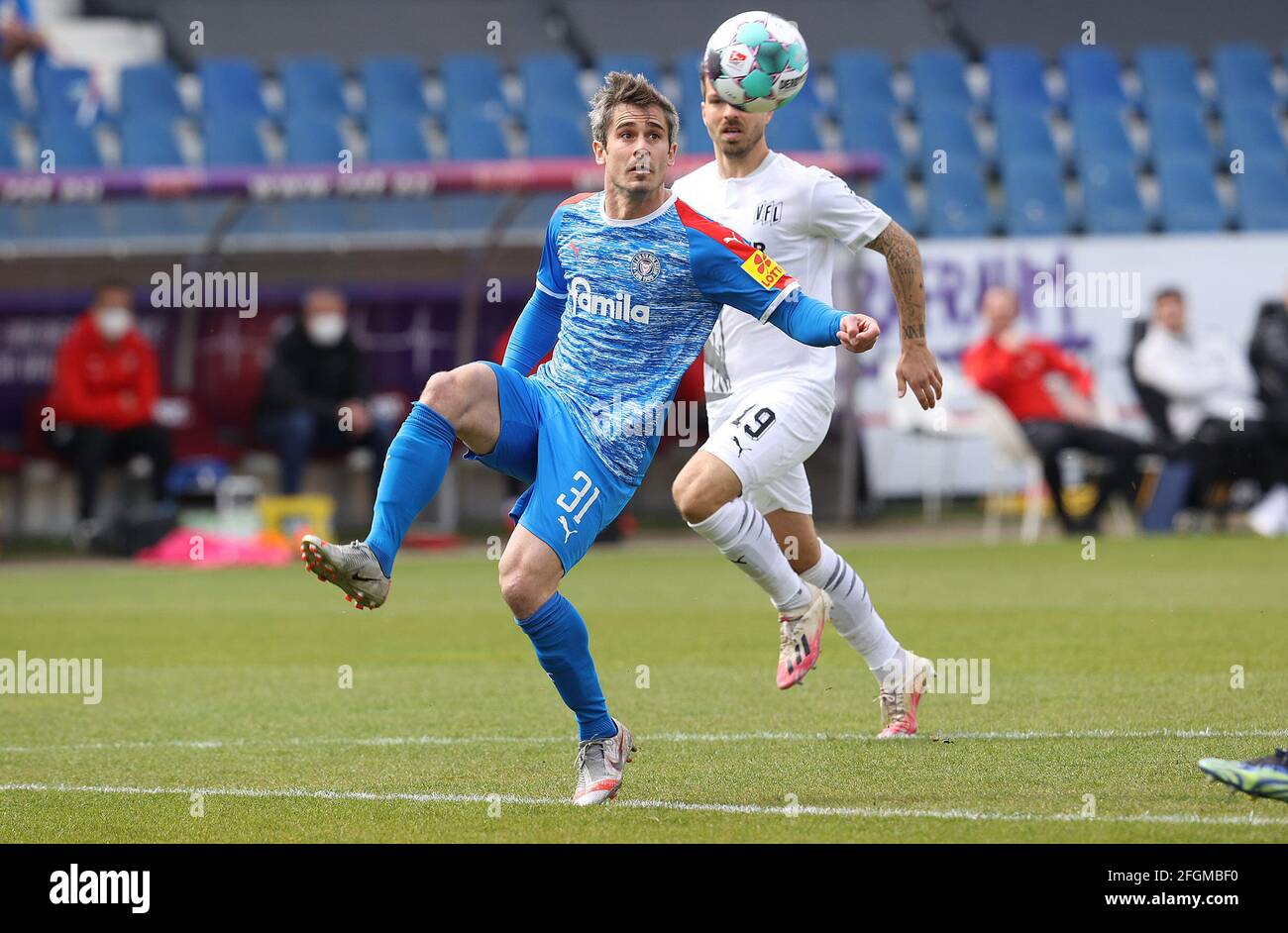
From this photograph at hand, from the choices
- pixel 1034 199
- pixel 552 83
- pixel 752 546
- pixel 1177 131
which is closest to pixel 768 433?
pixel 752 546

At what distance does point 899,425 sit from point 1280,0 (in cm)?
1109

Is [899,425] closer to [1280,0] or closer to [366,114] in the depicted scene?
[366,114]

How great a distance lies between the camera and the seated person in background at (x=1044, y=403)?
16.4 meters

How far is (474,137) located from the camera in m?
22.4

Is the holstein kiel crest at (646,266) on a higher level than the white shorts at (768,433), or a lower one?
higher

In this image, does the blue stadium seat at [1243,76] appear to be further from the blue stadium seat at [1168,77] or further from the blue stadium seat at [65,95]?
the blue stadium seat at [65,95]

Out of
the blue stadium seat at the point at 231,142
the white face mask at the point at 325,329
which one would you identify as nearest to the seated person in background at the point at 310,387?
the white face mask at the point at 325,329

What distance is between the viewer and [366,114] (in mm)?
22641

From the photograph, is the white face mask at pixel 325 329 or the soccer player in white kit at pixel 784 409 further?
the white face mask at pixel 325 329

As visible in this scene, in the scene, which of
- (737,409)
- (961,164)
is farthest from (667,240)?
(961,164)

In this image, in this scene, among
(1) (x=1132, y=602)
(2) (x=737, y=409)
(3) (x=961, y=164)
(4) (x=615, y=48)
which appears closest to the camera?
(2) (x=737, y=409)

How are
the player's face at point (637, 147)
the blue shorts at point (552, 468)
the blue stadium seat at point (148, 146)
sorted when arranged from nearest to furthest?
the blue shorts at point (552, 468) → the player's face at point (637, 147) → the blue stadium seat at point (148, 146)

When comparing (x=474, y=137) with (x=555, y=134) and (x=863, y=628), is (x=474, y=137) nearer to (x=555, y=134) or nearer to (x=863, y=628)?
(x=555, y=134)

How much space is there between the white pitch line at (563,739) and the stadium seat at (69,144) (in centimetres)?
1540
